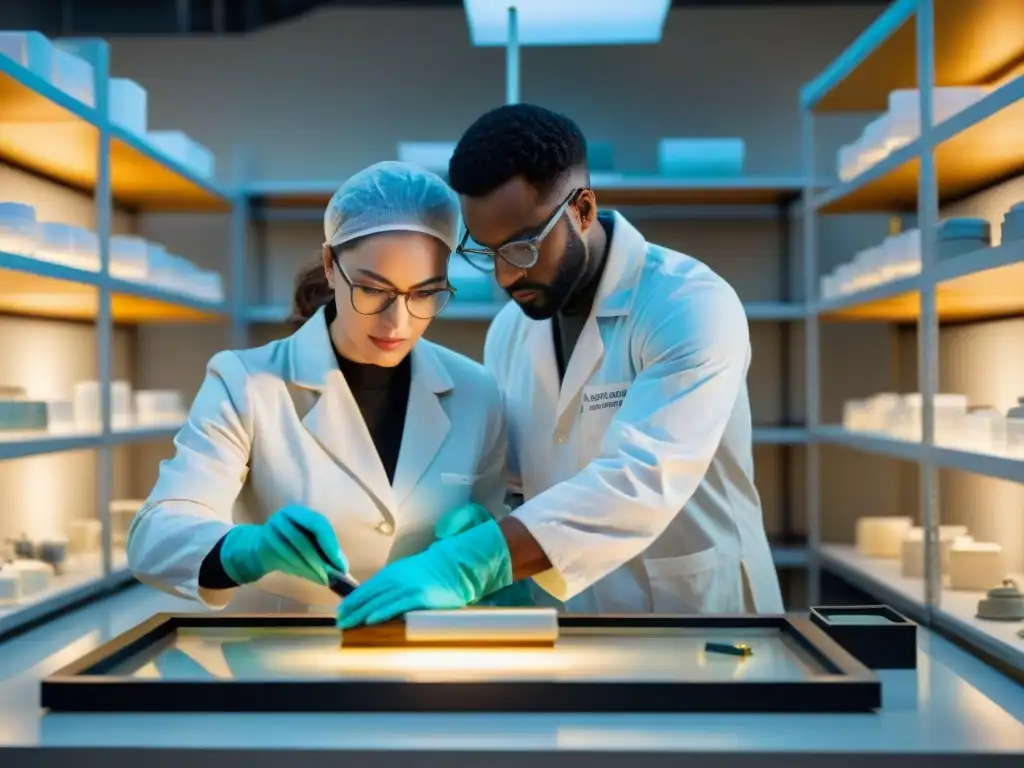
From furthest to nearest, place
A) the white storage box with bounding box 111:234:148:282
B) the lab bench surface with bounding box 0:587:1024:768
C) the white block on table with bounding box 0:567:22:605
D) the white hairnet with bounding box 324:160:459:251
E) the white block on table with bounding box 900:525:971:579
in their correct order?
the white storage box with bounding box 111:234:148:282, the white block on table with bounding box 900:525:971:579, the white block on table with bounding box 0:567:22:605, the white hairnet with bounding box 324:160:459:251, the lab bench surface with bounding box 0:587:1024:768

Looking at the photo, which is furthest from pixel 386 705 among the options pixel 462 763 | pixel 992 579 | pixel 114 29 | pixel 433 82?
pixel 114 29

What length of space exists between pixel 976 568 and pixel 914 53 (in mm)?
1525

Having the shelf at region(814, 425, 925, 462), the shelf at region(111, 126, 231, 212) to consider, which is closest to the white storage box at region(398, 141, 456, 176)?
the shelf at region(111, 126, 231, 212)

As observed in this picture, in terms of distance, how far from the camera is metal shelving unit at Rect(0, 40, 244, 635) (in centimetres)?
250

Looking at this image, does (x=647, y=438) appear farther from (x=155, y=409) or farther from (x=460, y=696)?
(x=155, y=409)

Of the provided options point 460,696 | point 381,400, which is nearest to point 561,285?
point 381,400

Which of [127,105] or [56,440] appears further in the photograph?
[127,105]

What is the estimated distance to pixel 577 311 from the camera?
1751 mm

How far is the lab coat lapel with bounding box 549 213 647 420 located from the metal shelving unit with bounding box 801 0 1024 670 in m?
0.81

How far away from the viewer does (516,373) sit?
183cm

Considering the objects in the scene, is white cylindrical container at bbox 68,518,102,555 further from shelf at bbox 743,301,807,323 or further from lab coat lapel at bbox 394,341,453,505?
shelf at bbox 743,301,807,323

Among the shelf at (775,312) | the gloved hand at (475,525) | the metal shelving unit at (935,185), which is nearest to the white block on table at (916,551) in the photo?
the metal shelving unit at (935,185)

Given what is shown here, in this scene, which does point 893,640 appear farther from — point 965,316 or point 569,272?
point 965,316

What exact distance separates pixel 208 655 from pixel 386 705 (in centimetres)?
28
